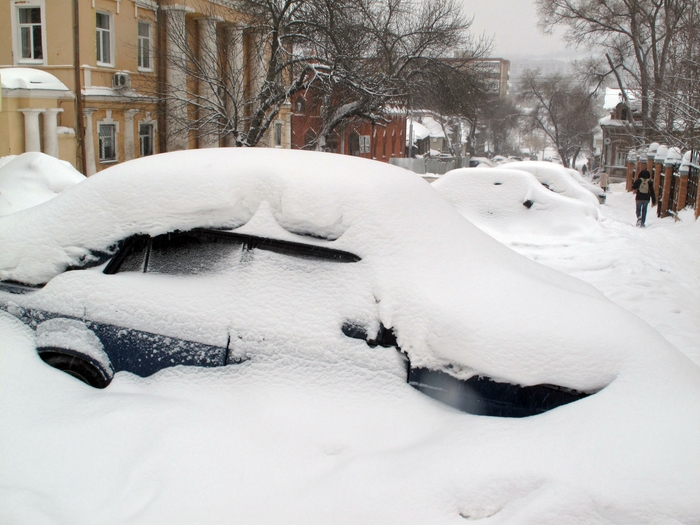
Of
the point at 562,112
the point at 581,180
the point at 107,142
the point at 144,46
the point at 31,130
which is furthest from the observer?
the point at 562,112

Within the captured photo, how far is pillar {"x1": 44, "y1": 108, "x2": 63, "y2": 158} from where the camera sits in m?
17.8

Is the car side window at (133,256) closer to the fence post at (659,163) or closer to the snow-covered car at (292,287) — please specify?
the snow-covered car at (292,287)

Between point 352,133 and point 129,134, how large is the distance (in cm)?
2428

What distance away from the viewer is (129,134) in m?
23.0

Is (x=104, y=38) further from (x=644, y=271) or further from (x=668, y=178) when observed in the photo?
(x=644, y=271)

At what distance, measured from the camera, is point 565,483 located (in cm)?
249

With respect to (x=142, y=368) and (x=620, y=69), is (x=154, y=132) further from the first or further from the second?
(x=620, y=69)

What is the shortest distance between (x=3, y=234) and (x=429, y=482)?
288cm

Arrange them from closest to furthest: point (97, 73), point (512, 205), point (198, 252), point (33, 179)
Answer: point (198, 252), point (33, 179), point (512, 205), point (97, 73)

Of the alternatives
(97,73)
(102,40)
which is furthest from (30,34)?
(97,73)

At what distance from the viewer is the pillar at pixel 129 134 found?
74.7 feet

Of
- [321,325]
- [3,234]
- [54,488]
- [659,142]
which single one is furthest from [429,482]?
[659,142]

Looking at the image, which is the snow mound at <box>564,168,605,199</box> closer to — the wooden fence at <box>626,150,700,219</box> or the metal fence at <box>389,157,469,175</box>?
the wooden fence at <box>626,150,700,219</box>

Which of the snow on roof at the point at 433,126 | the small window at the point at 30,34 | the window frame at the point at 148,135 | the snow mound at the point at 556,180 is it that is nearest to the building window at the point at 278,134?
the window frame at the point at 148,135
